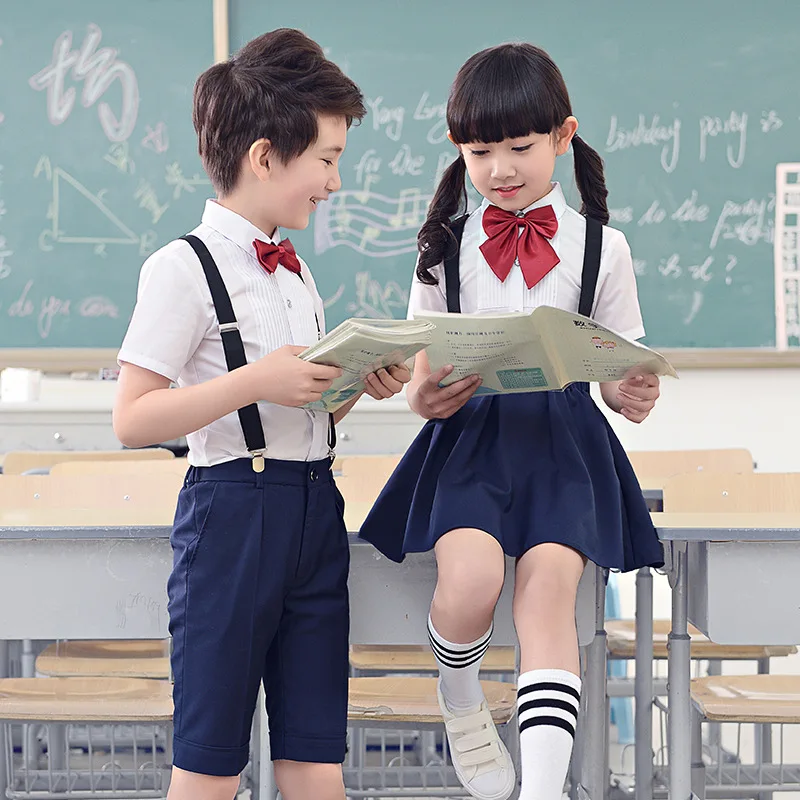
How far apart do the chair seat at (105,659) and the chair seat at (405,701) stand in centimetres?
52

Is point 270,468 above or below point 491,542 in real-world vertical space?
above

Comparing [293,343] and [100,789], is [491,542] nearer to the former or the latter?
[293,343]

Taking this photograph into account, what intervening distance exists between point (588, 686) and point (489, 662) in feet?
2.12

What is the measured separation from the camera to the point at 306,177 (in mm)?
1392

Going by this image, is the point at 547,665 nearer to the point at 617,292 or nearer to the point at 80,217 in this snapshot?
the point at 617,292

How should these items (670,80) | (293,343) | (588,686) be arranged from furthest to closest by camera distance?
(670,80)
(588,686)
(293,343)

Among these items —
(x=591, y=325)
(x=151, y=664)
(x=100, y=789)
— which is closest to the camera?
(x=591, y=325)

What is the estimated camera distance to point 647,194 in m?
4.45

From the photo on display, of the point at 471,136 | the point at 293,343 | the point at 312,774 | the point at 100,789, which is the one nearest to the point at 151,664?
the point at 100,789

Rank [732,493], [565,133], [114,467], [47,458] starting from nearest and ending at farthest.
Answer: [565,133] → [732,493] → [114,467] → [47,458]

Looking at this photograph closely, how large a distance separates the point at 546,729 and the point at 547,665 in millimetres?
76

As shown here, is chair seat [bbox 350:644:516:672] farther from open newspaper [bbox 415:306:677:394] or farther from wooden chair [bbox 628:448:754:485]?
open newspaper [bbox 415:306:677:394]

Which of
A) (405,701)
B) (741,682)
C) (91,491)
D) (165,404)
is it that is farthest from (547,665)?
(91,491)

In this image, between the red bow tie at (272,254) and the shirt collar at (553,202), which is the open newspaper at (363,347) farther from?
the shirt collar at (553,202)
